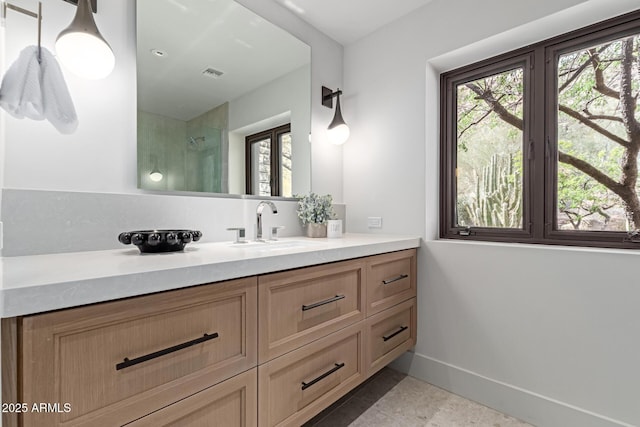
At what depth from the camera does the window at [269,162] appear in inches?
72.9

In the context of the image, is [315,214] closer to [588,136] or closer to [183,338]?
[183,338]

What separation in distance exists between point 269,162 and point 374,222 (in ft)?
2.79

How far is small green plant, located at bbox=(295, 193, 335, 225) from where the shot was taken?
200 cm

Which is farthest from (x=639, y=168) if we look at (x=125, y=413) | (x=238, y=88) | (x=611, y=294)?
(x=125, y=413)

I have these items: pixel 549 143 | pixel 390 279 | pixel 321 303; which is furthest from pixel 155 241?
pixel 549 143

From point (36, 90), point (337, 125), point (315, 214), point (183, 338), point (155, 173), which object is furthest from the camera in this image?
point (337, 125)

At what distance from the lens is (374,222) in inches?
88.4

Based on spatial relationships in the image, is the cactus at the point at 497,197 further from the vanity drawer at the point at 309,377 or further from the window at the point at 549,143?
the vanity drawer at the point at 309,377

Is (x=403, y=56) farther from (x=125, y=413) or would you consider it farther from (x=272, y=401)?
(x=125, y=413)

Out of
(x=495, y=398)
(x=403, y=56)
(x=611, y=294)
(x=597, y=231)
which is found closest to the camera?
(x=611, y=294)

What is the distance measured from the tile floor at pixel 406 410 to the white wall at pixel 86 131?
4.99ft

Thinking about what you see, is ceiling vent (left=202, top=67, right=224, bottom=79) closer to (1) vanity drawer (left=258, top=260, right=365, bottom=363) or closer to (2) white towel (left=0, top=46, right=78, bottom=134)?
(2) white towel (left=0, top=46, right=78, bottom=134)

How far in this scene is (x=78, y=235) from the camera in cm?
122

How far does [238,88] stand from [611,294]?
2.09 meters
